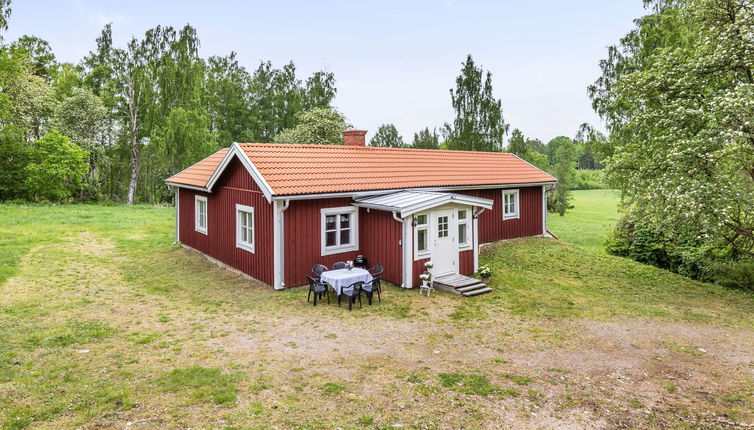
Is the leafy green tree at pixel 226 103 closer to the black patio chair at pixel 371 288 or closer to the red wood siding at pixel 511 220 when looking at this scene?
the red wood siding at pixel 511 220

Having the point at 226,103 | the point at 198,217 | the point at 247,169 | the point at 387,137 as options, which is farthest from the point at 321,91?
the point at 247,169

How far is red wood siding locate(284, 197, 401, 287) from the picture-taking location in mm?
11445

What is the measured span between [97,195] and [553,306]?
37797 millimetres

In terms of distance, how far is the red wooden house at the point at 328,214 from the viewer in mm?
11445

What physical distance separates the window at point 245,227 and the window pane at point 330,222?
222 centimetres

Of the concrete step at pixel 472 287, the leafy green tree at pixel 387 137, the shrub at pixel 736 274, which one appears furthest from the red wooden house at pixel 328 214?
the leafy green tree at pixel 387 137

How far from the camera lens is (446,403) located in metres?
5.73

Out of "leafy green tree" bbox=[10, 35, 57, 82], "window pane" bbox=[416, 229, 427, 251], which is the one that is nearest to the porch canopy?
"window pane" bbox=[416, 229, 427, 251]

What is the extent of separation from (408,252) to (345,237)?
6.96ft

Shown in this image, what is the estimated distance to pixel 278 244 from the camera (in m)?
11.2

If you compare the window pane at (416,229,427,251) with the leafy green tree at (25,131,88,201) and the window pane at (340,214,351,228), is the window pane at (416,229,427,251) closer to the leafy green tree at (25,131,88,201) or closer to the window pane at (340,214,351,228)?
the window pane at (340,214,351,228)

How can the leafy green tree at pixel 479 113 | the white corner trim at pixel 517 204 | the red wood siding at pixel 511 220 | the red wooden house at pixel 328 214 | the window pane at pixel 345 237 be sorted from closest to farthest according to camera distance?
the red wooden house at pixel 328 214 → the window pane at pixel 345 237 → the red wood siding at pixel 511 220 → the white corner trim at pixel 517 204 → the leafy green tree at pixel 479 113

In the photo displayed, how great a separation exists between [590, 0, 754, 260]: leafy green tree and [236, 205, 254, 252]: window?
37.1 ft

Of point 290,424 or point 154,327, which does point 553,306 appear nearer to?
point 290,424
